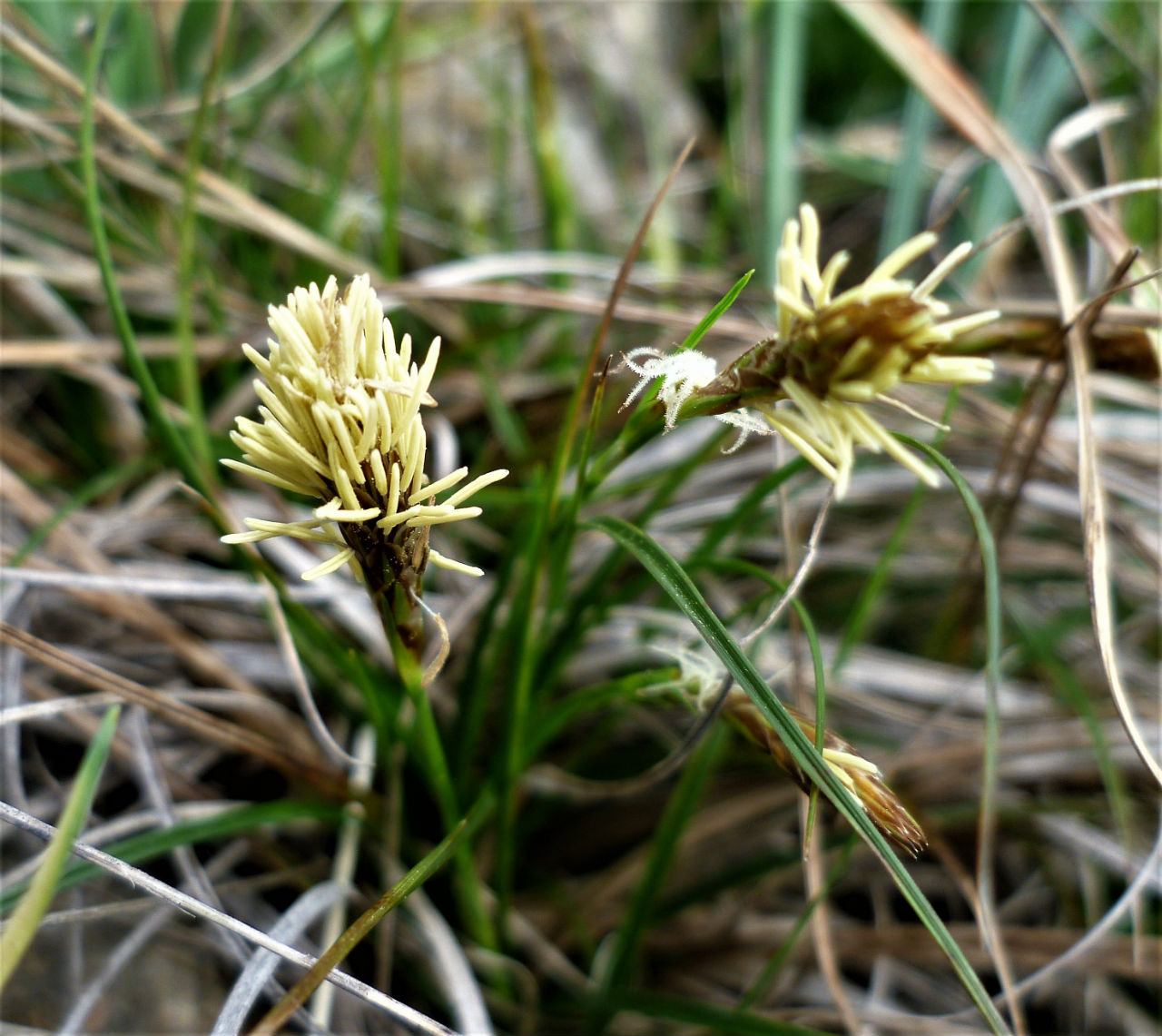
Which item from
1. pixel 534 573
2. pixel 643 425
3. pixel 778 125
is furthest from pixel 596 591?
pixel 778 125

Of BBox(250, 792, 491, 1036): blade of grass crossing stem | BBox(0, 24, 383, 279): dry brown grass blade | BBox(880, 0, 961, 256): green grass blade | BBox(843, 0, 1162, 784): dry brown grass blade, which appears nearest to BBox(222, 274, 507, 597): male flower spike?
BBox(250, 792, 491, 1036): blade of grass crossing stem

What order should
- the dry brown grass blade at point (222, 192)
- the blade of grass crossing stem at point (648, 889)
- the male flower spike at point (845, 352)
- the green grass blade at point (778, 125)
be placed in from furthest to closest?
the green grass blade at point (778, 125) < the dry brown grass blade at point (222, 192) < the blade of grass crossing stem at point (648, 889) < the male flower spike at point (845, 352)

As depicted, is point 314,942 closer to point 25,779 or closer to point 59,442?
point 25,779

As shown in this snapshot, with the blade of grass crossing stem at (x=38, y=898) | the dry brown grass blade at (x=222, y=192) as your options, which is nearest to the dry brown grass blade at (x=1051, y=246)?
the blade of grass crossing stem at (x=38, y=898)

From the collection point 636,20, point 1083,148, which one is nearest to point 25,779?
point 636,20

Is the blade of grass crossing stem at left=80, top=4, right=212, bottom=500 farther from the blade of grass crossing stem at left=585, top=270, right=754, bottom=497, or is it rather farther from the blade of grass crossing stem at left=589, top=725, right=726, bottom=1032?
the blade of grass crossing stem at left=589, top=725, right=726, bottom=1032

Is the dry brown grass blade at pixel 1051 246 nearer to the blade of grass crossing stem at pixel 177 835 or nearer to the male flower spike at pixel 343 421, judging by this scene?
the male flower spike at pixel 343 421
